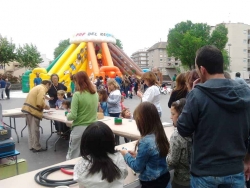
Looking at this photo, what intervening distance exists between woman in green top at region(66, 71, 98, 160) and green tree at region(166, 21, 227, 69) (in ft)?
122

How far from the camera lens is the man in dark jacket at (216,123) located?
1645 mm

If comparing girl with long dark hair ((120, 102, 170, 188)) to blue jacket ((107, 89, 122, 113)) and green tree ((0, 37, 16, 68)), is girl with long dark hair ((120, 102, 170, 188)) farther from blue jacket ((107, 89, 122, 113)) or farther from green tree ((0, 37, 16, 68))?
green tree ((0, 37, 16, 68))

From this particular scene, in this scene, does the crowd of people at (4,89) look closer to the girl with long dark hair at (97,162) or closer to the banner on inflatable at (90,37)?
the banner on inflatable at (90,37)

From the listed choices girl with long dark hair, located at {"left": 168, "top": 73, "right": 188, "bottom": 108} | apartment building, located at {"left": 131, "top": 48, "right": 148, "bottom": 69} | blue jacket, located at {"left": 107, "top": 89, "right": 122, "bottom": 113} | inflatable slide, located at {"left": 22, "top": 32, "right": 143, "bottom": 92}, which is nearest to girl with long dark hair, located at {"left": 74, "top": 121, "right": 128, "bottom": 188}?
girl with long dark hair, located at {"left": 168, "top": 73, "right": 188, "bottom": 108}

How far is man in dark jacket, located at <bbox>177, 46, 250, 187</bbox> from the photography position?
1645mm

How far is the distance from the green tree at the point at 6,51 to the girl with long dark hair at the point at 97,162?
92.2 ft

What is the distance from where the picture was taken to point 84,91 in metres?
3.84

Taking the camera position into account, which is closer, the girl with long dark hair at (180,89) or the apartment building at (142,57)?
the girl with long dark hair at (180,89)

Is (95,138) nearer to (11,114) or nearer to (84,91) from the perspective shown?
(84,91)

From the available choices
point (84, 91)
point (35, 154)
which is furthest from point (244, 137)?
point (35, 154)

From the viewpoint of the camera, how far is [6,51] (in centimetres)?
2688

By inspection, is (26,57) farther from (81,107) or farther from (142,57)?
(142,57)

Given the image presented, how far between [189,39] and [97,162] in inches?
1562

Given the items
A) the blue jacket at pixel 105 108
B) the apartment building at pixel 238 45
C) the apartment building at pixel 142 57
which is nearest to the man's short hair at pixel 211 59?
the blue jacket at pixel 105 108
